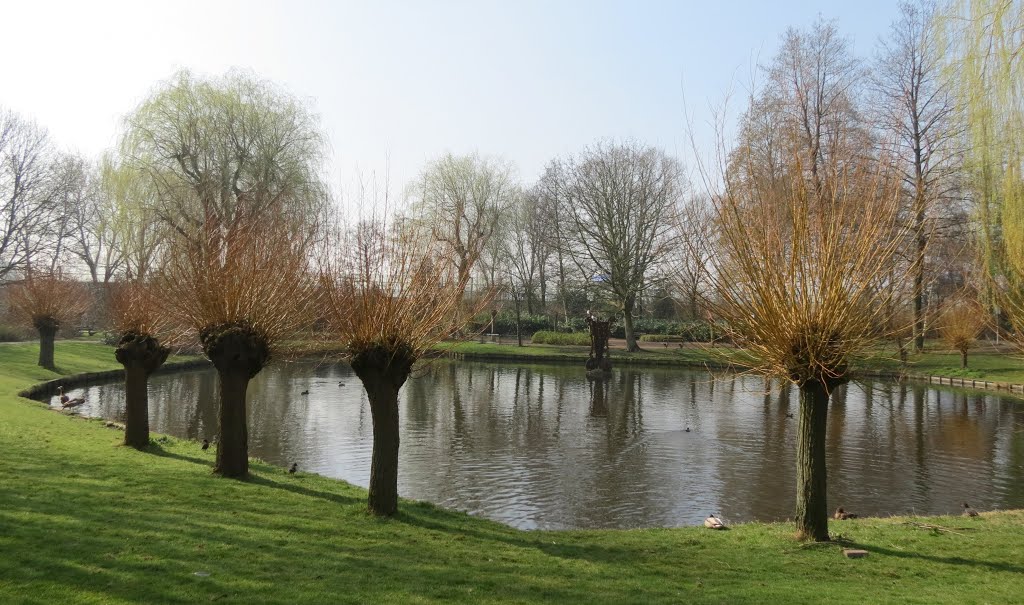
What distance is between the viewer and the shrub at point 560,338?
5014cm

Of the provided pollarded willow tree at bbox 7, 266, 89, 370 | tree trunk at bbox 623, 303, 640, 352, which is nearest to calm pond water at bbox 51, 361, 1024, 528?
pollarded willow tree at bbox 7, 266, 89, 370

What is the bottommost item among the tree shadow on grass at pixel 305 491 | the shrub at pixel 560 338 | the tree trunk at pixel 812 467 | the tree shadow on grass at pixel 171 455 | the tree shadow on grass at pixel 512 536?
the tree shadow on grass at pixel 512 536

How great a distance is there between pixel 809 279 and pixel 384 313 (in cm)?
522

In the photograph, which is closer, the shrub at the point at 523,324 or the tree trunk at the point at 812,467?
the tree trunk at the point at 812,467

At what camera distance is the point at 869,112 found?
2862 cm

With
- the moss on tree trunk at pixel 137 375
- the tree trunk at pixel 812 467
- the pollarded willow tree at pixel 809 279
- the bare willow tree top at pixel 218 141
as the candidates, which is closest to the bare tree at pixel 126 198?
the bare willow tree top at pixel 218 141

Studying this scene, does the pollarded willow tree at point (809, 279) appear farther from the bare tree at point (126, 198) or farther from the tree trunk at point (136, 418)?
the bare tree at point (126, 198)

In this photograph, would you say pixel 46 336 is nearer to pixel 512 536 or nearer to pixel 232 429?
pixel 232 429

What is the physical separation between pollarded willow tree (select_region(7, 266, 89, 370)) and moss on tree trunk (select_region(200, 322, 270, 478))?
20619mm

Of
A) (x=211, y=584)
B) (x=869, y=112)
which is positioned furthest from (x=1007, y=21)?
(x=869, y=112)

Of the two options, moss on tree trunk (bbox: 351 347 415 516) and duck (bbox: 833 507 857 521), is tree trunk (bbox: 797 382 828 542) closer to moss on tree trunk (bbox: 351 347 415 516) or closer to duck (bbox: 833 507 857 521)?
duck (bbox: 833 507 857 521)

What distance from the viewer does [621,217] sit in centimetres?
4475

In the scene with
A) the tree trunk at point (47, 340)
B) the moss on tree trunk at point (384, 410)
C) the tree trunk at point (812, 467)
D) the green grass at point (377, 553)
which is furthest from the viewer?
the tree trunk at point (47, 340)

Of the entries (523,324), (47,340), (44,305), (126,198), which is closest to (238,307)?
(44,305)
